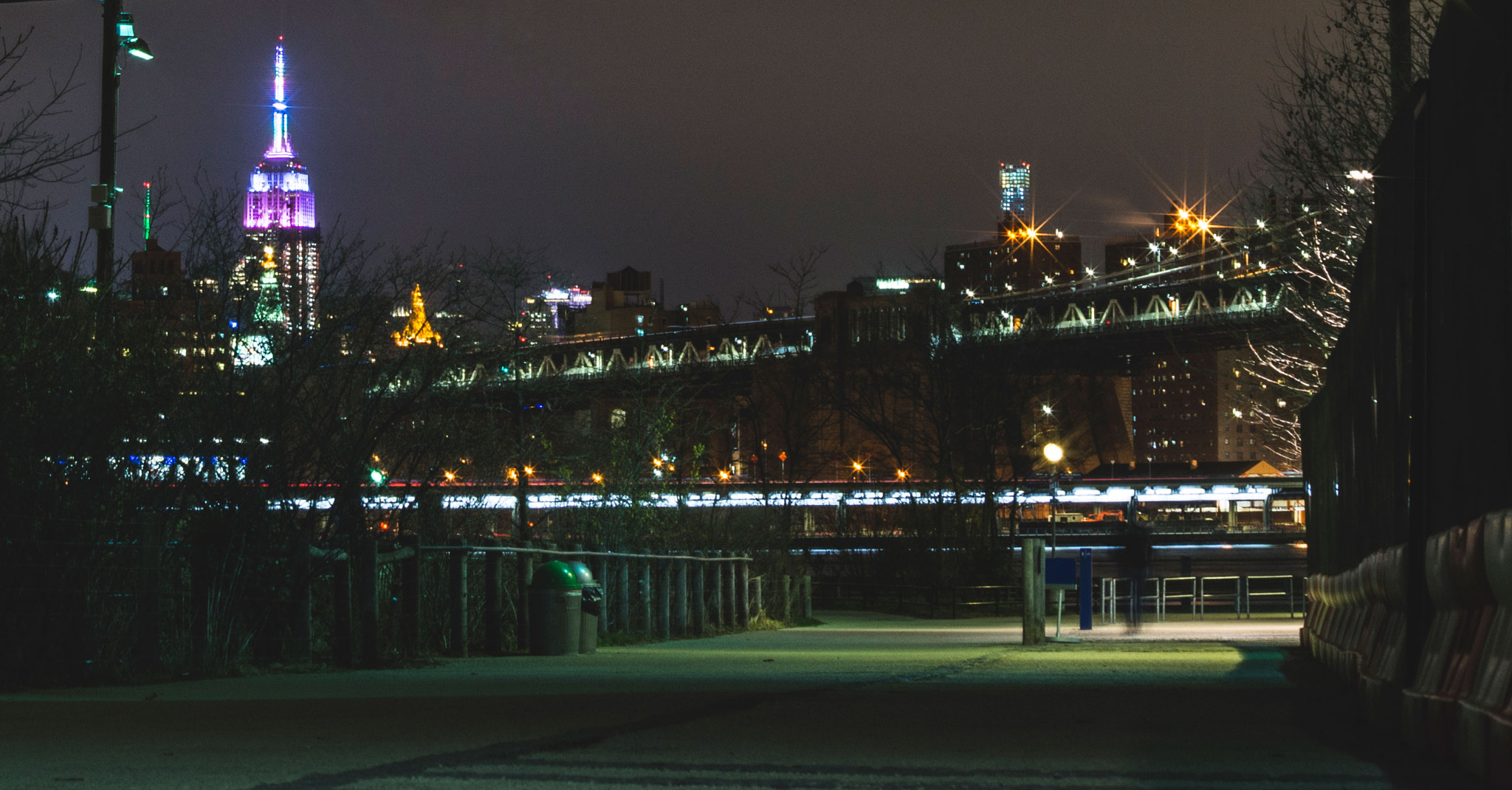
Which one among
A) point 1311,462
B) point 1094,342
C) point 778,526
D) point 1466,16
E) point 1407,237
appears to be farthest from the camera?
point 1094,342

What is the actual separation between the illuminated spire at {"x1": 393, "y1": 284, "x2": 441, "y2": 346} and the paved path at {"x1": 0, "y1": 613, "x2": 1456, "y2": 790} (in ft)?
17.6

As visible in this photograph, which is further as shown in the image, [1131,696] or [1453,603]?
[1131,696]

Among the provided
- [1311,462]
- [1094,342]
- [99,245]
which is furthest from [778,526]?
[1094,342]

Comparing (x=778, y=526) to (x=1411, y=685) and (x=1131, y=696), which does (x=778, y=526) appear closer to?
(x=1131, y=696)

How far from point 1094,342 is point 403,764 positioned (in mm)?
89873

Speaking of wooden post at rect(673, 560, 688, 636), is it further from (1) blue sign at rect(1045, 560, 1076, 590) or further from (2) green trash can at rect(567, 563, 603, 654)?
(2) green trash can at rect(567, 563, 603, 654)

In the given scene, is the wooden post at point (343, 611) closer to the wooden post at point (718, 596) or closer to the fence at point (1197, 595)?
A: the wooden post at point (718, 596)

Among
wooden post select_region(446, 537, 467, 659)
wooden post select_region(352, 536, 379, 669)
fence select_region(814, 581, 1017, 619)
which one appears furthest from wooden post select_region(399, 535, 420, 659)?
fence select_region(814, 581, 1017, 619)

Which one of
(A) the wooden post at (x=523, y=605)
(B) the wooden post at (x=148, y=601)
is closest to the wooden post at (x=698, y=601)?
(A) the wooden post at (x=523, y=605)

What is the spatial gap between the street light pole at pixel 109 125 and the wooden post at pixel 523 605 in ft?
14.7

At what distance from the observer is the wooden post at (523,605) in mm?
14414

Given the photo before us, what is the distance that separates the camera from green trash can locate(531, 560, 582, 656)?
1416 centimetres

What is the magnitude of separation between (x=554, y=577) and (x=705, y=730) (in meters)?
7.50

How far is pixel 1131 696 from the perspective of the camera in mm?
8961
